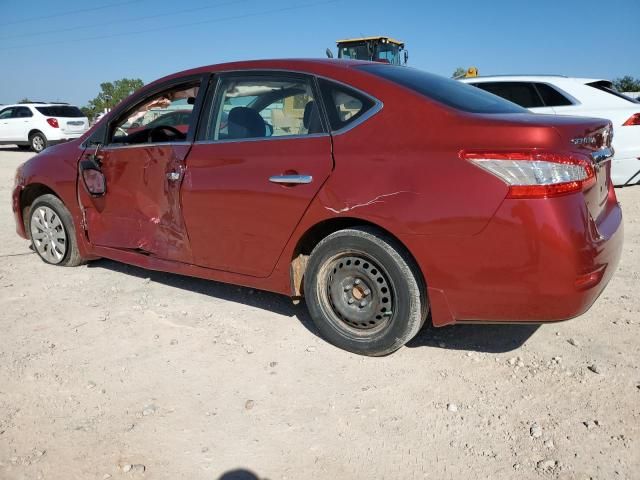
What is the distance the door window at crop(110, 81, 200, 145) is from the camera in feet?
12.9

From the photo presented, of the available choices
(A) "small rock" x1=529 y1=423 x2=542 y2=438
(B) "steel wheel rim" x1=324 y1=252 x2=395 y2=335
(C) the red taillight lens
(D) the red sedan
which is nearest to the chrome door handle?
(D) the red sedan

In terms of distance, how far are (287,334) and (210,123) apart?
1478 millimetres

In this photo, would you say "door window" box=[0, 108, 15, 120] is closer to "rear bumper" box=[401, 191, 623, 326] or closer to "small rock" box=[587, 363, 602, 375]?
"rear bumper" box=[401, 191, 623, 326]

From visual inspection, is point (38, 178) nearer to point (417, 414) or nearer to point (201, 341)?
point (201, 341)

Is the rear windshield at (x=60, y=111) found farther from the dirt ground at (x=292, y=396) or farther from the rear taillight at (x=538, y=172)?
the rear taillight at (x=538, y=172)

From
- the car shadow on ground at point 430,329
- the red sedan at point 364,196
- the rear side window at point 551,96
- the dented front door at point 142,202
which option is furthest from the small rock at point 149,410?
the rear side window at point 551,96

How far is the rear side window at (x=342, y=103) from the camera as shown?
303 cm

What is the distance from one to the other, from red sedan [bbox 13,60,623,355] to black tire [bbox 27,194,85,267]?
1.56 ft

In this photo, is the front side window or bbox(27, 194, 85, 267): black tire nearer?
the front side window

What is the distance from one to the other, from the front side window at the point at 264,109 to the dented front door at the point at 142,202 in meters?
0.36

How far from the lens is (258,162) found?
130 inches

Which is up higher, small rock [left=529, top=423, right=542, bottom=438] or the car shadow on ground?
small rock [left=529, top=423, right=542, bottom=438]

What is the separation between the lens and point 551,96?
7387 millimetres

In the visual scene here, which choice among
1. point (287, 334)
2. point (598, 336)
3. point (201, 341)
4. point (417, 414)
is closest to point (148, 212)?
point (201, 341)
